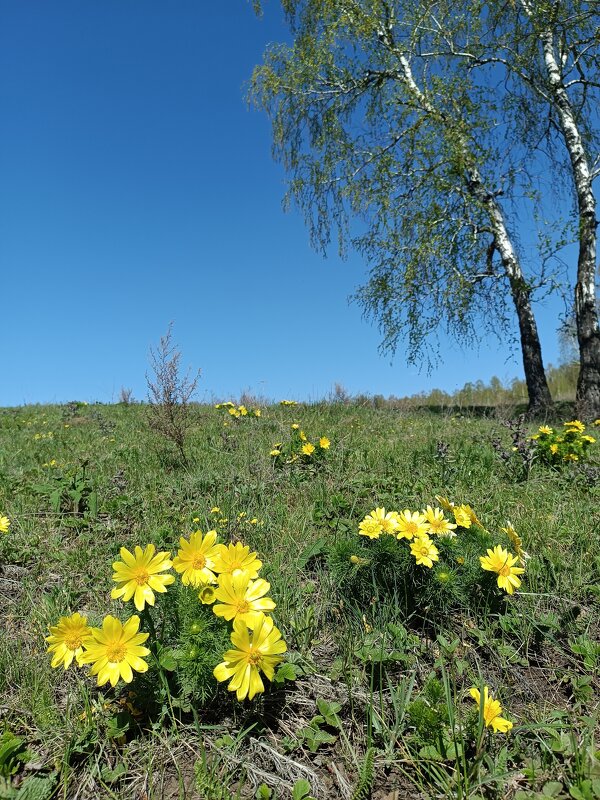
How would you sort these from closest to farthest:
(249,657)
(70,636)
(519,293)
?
(249,657), (70,636), (519,293)

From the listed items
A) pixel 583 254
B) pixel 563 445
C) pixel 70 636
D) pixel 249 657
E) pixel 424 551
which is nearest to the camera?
pixel 249 657

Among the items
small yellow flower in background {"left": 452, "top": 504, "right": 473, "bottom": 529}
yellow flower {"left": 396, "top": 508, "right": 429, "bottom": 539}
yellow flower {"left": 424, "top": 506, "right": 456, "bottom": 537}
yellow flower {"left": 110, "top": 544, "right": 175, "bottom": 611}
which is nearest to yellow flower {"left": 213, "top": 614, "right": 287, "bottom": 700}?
yellow flower {"left": 110, "top": 544, "right": 175, "bottom": 611}

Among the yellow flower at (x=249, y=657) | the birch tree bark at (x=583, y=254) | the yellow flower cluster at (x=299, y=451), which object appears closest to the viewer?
the yellow flower at (x=249, y=657)

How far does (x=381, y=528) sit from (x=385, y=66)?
1176cm

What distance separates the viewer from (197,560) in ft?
5.52

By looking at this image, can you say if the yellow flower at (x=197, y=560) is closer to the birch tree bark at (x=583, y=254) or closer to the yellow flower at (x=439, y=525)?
the yellow flower at (x=439, y=525)

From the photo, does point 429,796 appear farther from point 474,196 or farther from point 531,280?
point 474,196

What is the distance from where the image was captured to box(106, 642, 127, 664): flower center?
1.52 metres

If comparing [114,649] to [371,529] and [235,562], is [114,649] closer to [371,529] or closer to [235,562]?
[235,562]

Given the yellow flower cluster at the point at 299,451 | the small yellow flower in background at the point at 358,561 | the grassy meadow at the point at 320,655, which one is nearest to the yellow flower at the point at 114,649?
the grassy meadow at the point at 320,655

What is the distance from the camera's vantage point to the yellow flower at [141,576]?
158 cm

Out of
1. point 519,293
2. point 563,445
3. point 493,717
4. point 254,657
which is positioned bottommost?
point 493,717

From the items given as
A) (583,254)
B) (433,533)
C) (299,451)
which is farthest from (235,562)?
Result: (583,254)

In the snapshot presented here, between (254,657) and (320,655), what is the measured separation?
0.62m
